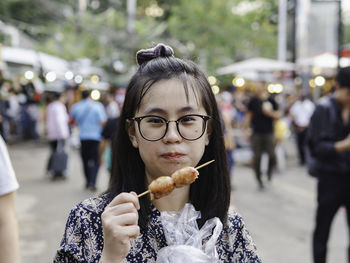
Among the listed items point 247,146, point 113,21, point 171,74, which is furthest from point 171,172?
point 113,21

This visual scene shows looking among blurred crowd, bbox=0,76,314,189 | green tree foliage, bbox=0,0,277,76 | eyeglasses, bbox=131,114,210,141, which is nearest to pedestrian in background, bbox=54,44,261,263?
eyeglasses, bbox=131,114,210,141

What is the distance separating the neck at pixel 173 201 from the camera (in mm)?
1817

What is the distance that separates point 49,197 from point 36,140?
32.5ft

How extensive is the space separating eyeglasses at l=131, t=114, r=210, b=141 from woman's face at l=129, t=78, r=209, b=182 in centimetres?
1

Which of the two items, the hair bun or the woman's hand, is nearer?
the woman's hand

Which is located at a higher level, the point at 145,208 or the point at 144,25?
the point at 144,25

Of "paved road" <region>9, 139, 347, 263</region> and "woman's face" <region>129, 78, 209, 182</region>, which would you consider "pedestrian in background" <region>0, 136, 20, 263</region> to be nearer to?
"woman's face" <region>129, 78, 209, 182</region>

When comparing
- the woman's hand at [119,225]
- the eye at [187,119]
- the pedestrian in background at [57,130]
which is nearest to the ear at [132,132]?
the eye at [187,119]

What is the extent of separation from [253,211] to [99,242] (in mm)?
5795

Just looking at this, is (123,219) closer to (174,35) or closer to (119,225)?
(119,225)

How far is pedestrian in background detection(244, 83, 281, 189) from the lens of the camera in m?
8.70

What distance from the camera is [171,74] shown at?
172 centimetres

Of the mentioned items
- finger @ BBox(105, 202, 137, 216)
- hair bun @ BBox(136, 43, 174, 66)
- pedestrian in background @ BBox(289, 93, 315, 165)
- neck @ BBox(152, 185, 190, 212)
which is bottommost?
pedestrian in background @ BBox(289, 93, 315, 165)

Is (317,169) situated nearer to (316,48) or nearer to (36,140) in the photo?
(316,48)
